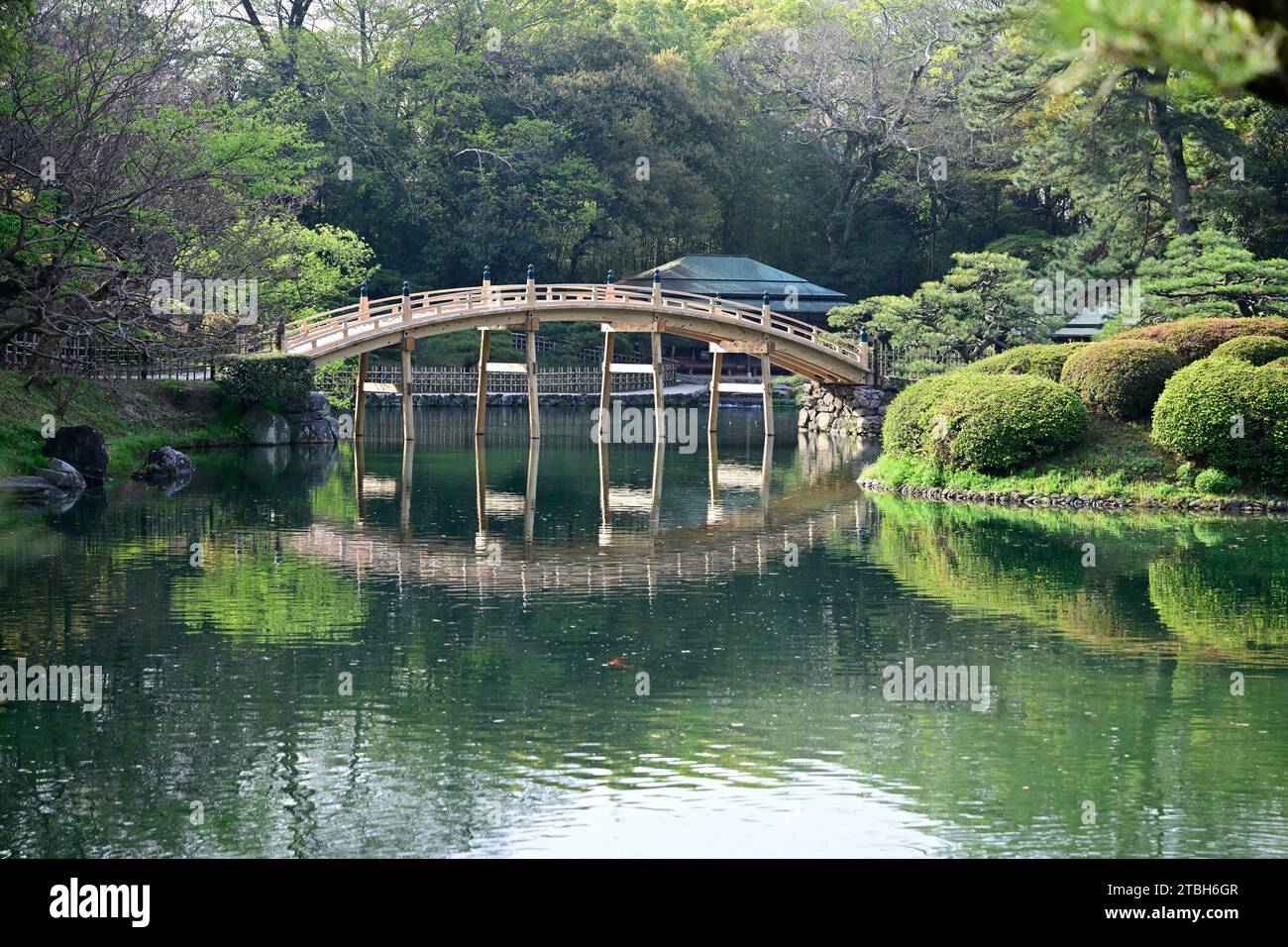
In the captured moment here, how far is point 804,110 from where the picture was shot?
197 feet

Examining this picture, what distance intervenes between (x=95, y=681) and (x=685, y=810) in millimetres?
5536

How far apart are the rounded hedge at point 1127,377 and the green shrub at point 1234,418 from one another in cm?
139

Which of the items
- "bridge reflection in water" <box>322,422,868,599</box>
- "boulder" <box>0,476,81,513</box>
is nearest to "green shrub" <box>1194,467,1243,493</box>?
"bridge reflection in water" <box>322,422,868,599</box>

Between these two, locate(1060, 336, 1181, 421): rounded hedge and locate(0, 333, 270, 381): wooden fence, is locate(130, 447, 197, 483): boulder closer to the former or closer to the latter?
locate(0, 333, 270, 381): wooden fence

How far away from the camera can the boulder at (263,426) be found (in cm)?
3353

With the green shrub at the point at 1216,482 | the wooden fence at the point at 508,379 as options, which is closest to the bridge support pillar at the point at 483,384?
the wooden fence at the point at 508,379

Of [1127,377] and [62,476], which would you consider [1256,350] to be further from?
[62,476]

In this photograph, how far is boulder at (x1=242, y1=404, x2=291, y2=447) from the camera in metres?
33.5

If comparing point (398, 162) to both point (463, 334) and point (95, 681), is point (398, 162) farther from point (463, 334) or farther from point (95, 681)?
point (95, 681)

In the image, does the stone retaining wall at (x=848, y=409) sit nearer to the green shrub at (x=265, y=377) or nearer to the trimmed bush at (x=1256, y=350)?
the green shrub at (x=265, y=377)

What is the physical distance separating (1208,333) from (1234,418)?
286 centimetres

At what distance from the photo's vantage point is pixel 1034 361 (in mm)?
27172

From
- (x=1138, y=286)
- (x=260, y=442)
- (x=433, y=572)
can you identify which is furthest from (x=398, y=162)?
(x=433, y=572)

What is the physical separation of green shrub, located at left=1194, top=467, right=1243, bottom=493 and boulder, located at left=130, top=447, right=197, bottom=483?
1754 centimetres
